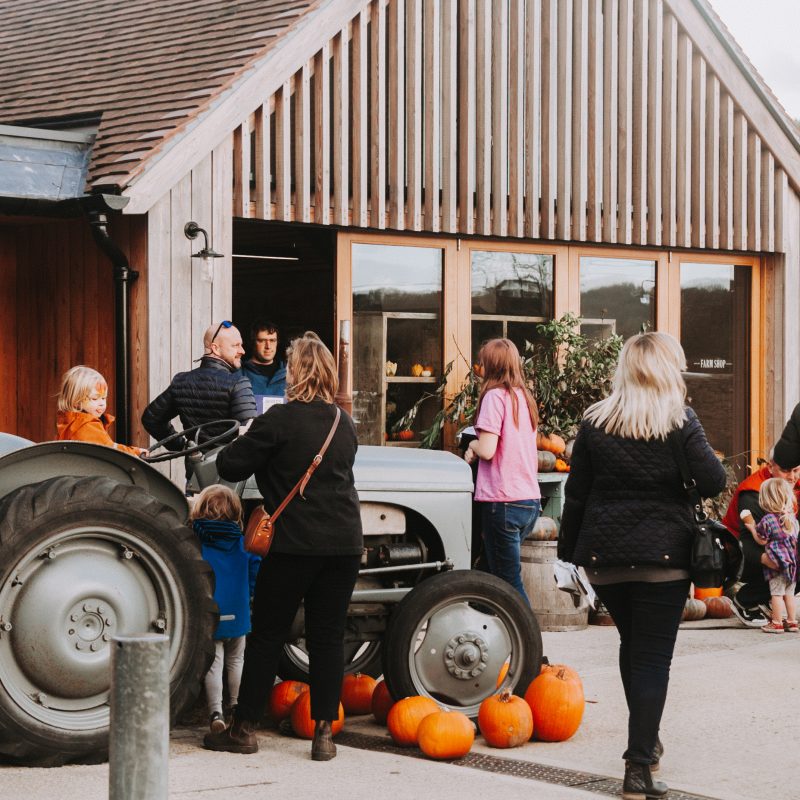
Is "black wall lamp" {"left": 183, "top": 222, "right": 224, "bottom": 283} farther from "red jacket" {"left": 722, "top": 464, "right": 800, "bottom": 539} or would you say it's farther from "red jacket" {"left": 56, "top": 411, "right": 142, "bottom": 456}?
"red jacket" {"left": 722, "top": 464, "right": 800, "bottom": 539}

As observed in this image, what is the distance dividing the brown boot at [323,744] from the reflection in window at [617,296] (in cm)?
718

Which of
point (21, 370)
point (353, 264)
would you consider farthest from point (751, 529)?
point (21, 370)

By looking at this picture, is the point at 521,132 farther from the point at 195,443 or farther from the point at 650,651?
the point at 650,651

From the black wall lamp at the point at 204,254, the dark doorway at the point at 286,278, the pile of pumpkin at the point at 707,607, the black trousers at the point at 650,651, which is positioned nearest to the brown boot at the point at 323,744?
the black trousers at the point at 650,651

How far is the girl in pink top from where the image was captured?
841cm

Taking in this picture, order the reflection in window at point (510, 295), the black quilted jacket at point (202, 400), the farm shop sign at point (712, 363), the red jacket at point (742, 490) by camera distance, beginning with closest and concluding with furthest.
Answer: the black quilted jacket at point (202, 400)
the red jacket at point (742, 490)
the reflection in window at point (510, 295)
the farm shop sign at point (712, 363)

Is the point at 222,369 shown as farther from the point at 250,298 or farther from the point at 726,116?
the point at 726,116

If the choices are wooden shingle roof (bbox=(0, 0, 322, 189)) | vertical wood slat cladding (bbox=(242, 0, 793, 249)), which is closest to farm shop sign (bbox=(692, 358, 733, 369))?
vertical wood slat cladding (bbox=(242, 0, 793, 249))

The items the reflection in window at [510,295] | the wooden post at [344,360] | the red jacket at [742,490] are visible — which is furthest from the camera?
the reflection in window at [510,295]

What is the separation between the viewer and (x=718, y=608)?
10664mm

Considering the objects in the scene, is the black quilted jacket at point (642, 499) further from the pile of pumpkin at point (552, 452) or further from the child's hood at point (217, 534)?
the pile of pumpkin at point (552, 452)

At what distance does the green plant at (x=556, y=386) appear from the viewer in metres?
11.6

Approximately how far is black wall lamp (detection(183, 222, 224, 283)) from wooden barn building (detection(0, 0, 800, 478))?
52 mm

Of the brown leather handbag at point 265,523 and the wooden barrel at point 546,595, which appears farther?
the wooden barrel at point 546,595
